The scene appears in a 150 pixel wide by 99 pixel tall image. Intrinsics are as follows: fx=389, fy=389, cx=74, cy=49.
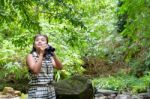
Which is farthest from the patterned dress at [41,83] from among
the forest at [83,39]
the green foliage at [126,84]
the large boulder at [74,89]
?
the green foliage at [126,84]

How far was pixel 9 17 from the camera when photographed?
5.47 m

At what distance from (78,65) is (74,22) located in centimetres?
830

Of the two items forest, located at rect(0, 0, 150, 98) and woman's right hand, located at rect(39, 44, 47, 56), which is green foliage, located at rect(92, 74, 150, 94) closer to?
forest, located at rect(0, 0, 150, 98)

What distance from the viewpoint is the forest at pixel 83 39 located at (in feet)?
18.9

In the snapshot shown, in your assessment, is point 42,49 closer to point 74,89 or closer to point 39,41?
point 39,41

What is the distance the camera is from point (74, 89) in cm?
691

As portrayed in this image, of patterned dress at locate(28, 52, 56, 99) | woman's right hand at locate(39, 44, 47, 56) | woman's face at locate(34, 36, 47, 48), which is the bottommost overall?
patterned dress at locate(28, 52, 56, 99)

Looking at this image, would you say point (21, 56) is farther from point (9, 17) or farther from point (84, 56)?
point (9, 17)

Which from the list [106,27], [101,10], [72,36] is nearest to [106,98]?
[72,36]

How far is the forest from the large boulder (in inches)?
27.5

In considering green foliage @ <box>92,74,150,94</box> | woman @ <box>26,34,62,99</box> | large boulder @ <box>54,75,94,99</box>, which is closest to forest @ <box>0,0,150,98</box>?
green foliage @ <box>92,74,150,94</box>

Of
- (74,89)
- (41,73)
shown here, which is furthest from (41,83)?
(74,89)

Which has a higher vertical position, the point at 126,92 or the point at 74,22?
the point at 74,22

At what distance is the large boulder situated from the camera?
667cm
